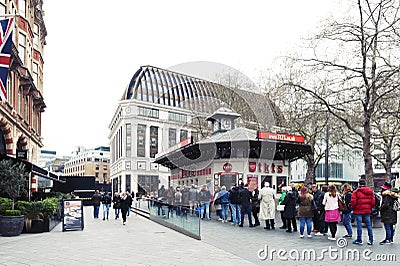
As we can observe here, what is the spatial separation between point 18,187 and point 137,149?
69509mm

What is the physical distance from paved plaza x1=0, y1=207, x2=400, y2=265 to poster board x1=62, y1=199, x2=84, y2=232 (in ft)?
4.38

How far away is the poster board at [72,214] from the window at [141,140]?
69.5m

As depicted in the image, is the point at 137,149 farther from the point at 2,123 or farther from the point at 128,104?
the point at 2,123

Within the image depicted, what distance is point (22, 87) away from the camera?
34125 millimetres

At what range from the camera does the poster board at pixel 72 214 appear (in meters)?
17.6

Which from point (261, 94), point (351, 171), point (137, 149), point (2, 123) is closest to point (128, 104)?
point (137, 149)

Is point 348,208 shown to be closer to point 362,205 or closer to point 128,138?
point 362,205

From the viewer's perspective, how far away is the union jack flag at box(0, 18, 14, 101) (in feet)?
45.2

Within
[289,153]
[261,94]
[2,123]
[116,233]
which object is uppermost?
[261,94]

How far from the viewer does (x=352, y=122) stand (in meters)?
28.5

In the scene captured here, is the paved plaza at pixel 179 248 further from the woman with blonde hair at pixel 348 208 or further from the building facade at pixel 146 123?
the building facade at pixel 146 123

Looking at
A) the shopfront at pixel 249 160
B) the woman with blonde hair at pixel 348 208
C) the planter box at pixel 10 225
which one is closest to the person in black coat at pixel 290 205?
the woman with blonde hair at pixel 348 208

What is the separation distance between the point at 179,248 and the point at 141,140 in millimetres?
76277

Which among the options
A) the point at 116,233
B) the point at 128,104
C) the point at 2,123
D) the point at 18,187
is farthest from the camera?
the point at 128,104
